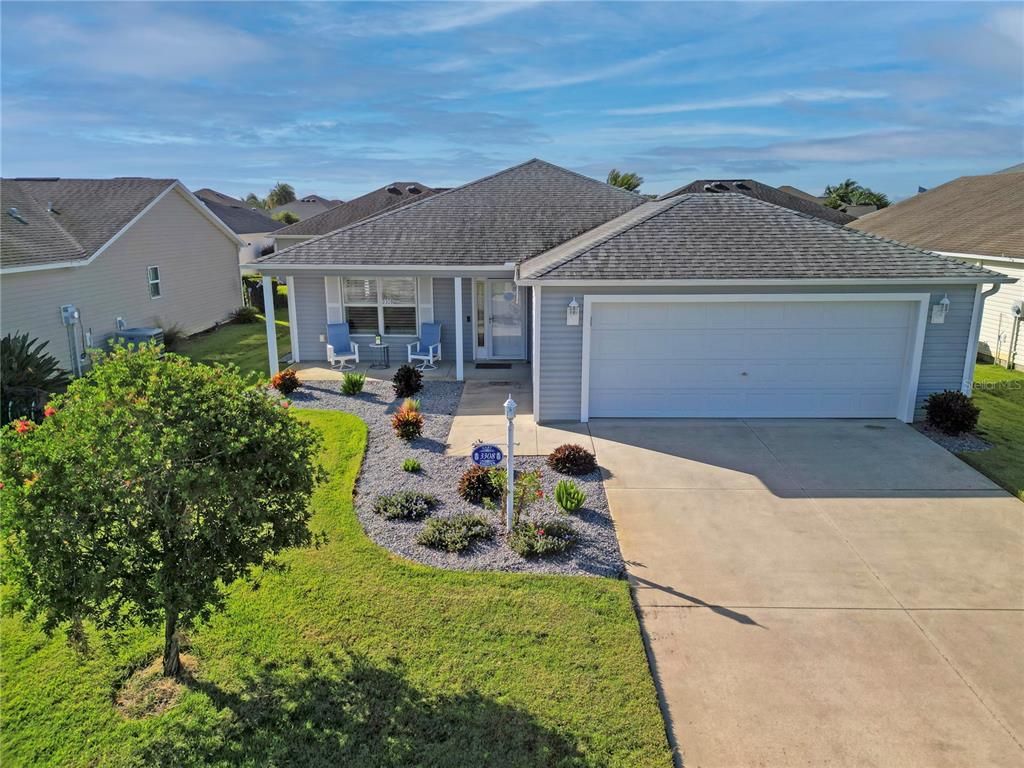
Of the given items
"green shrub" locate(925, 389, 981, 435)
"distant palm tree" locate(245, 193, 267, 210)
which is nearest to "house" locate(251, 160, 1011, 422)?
"green shrub" locate(925, 389, 981, 435)

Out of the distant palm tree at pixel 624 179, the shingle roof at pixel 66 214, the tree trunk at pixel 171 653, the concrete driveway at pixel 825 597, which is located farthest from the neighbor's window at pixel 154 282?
the distant palm tree at pixel 624 179

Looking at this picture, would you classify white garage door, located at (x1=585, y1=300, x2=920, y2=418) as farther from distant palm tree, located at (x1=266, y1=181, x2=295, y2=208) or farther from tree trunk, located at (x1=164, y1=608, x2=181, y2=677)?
distant palm tree, located at (x1=266, y1=181, x2=295, y2=208)

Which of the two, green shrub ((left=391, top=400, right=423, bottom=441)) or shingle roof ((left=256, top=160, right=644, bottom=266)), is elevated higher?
shingle roof ((left=256, top=160, right=644, bottom=266))

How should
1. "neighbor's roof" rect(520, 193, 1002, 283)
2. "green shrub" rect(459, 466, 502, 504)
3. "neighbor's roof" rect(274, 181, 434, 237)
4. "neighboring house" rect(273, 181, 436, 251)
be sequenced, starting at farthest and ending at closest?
1. "neighbor's roof" rect(274, 181, 434, 237)
2. "neighboring house" rect(273, 181, 436, 251)
3. "neighbor's roof" rect(520, 193, 1002, 283)
4. "green shrub" rect(459, 466, 502, 504)

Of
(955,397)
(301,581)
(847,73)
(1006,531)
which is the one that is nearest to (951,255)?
(847,73)

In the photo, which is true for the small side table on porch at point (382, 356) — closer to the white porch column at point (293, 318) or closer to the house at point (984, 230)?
the white porch column at point (293, 318)

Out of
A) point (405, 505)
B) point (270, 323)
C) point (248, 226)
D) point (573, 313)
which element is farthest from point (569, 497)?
point (248, 226)

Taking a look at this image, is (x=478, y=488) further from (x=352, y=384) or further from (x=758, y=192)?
(x=758, y=192)
